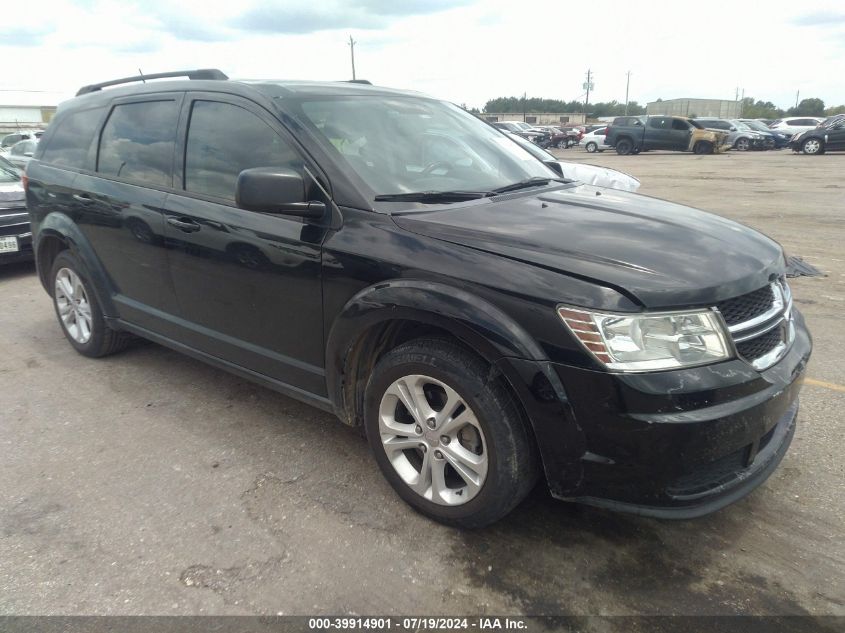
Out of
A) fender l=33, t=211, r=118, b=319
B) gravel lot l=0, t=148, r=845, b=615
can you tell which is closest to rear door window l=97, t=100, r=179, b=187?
fender l=33, t=211, r=118, b=319

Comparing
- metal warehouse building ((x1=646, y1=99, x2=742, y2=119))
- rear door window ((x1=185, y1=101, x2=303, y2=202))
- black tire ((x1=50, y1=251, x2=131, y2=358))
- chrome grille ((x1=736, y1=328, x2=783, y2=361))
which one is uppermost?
metal warehouse building ((x1=646, y1=99, x2=742, y2=119))

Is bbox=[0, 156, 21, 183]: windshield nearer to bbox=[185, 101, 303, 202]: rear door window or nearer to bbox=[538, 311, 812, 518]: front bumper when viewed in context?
bbox=[185, 101, 303, 202]: rear door window

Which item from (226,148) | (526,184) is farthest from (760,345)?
(226,148)

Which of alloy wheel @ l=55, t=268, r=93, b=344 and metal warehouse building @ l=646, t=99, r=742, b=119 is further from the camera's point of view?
metal warehouse building @ l=646, t=99, r=742, b=119

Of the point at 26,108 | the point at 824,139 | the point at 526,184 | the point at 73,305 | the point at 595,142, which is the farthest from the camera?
the point at 26,108

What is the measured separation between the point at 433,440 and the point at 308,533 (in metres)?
0.66

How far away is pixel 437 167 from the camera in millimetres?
Answer: 3252

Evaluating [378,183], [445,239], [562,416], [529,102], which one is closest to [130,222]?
[378,183]

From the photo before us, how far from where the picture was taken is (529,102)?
107188 mm

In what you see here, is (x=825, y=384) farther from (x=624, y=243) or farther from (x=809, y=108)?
(x=809, y=108)

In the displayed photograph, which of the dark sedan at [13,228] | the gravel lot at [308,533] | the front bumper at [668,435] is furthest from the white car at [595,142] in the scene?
the front bumper at [668,435]

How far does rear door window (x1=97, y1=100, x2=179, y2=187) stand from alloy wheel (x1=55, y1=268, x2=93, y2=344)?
936 millimetres

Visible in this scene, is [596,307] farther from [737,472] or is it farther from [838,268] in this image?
[838,268]

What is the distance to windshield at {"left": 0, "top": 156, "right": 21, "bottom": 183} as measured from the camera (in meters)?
7.80
